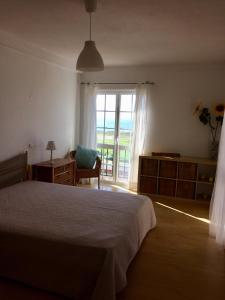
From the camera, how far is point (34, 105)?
4.12 metres

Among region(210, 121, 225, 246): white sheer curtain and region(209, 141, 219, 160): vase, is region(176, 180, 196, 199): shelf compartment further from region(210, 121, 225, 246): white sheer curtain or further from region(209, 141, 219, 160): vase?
region(210, 121, 225, 246): white sheer curtain

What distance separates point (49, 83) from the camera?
175 inches

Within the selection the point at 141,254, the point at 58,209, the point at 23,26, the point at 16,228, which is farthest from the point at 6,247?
the point at 23,26

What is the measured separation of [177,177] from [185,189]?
0.26 metres

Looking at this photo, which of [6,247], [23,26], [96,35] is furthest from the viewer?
[96,35]

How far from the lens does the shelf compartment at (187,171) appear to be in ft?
14.9

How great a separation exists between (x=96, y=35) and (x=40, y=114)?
5.60ft

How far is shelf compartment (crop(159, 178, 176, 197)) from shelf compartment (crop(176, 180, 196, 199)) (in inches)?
3.5

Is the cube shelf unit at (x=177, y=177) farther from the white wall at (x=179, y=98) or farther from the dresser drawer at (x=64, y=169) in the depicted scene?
the dresser drawer at (x=64, y=169)

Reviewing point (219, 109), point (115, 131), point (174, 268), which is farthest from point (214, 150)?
point (174, 268)

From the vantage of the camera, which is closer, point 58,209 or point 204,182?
point 58,209

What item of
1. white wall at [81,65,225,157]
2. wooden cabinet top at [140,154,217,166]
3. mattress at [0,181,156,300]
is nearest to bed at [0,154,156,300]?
mattress at [0,181,156,300]

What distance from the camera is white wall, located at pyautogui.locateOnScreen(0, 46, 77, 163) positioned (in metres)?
3.55

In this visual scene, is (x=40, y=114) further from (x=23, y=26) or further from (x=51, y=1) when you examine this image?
(x=51, y=1)
